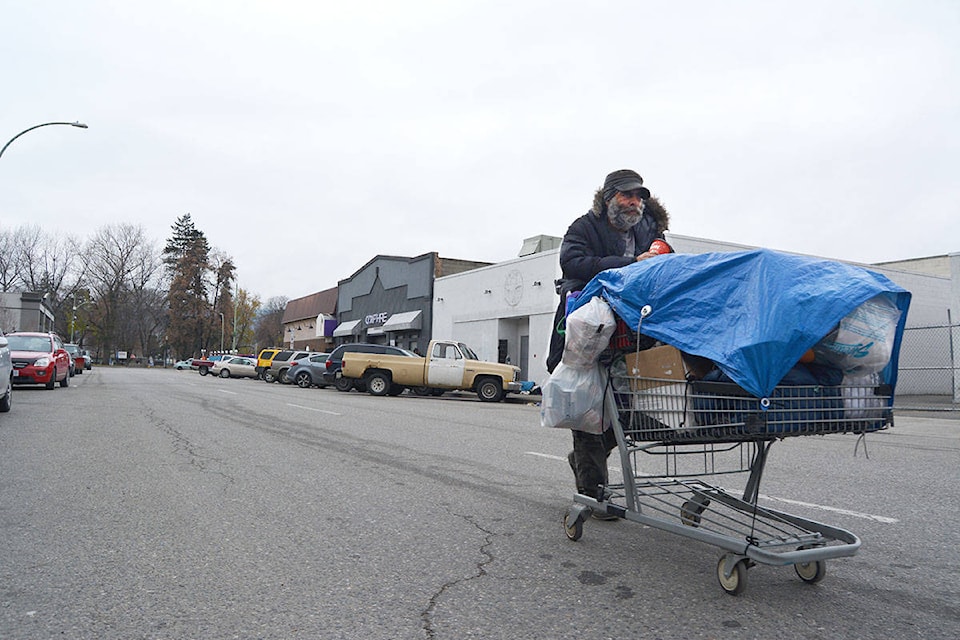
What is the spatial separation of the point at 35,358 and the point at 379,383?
977cm

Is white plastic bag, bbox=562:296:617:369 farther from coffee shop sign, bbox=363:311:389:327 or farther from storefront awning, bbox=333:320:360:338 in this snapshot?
storefront awning, bbox=333:320:360:338

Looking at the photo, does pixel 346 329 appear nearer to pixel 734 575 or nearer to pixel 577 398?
pixel 577 398

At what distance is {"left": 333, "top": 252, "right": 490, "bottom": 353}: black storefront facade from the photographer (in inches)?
1533

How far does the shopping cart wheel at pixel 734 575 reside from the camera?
10.6ft

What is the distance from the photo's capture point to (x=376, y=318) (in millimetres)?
44969

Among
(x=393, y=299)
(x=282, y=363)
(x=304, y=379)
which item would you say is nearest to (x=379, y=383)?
(x=304, y=379)

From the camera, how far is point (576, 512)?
4172 mm

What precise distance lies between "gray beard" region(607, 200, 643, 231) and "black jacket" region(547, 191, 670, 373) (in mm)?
57

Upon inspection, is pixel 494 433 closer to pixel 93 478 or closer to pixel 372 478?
pixel 372 478

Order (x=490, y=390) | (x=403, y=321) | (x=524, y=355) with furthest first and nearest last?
(x=403, y=321), (x=524, y=355), (x=490, y=390)

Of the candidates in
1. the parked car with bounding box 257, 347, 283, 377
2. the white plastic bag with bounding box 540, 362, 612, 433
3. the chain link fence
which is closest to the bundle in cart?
the white plastic bag with bounding box 540, 362, 612, 433

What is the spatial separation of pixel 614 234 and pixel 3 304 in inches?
2903

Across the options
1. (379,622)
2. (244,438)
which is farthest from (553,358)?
(244,438)

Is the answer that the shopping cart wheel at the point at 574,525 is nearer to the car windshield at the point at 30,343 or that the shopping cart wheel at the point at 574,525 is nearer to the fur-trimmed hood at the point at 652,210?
the fur-trimmed hood at the point at 652,210
